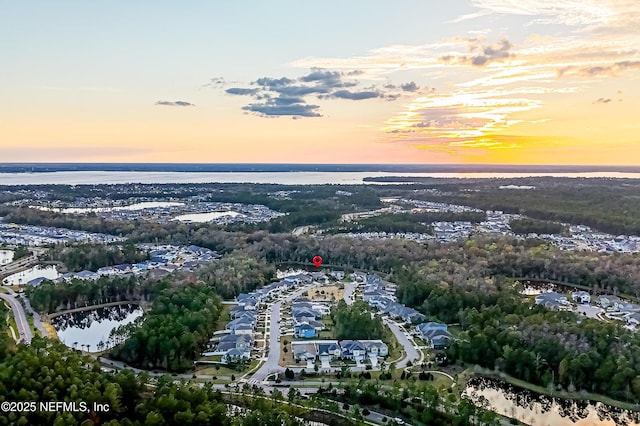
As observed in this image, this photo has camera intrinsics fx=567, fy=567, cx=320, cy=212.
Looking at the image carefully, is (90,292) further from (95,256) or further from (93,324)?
(95,256)

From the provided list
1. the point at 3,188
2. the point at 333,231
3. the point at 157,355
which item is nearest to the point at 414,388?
the point at 157,355

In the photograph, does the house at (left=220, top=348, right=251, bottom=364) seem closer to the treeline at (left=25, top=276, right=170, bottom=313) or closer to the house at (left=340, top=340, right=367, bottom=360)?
the house at (left=340, top=340, right=367, bottom=360)

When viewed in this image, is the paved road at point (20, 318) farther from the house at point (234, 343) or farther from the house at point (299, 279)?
the house at point (299, 279)

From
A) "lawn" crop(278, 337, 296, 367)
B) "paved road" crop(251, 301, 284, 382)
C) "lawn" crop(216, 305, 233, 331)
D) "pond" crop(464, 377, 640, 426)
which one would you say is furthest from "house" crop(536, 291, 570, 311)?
"lawn" crop(216, 305, 233, 331)

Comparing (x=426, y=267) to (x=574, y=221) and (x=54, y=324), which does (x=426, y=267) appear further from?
(x=574, y=221)

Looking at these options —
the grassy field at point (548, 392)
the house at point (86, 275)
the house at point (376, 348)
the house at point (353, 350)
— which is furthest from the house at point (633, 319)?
the house at point (86, 275)

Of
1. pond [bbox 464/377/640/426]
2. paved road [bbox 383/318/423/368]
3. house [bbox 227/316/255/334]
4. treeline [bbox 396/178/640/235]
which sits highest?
treeline [bbox 396/178/640/235]
